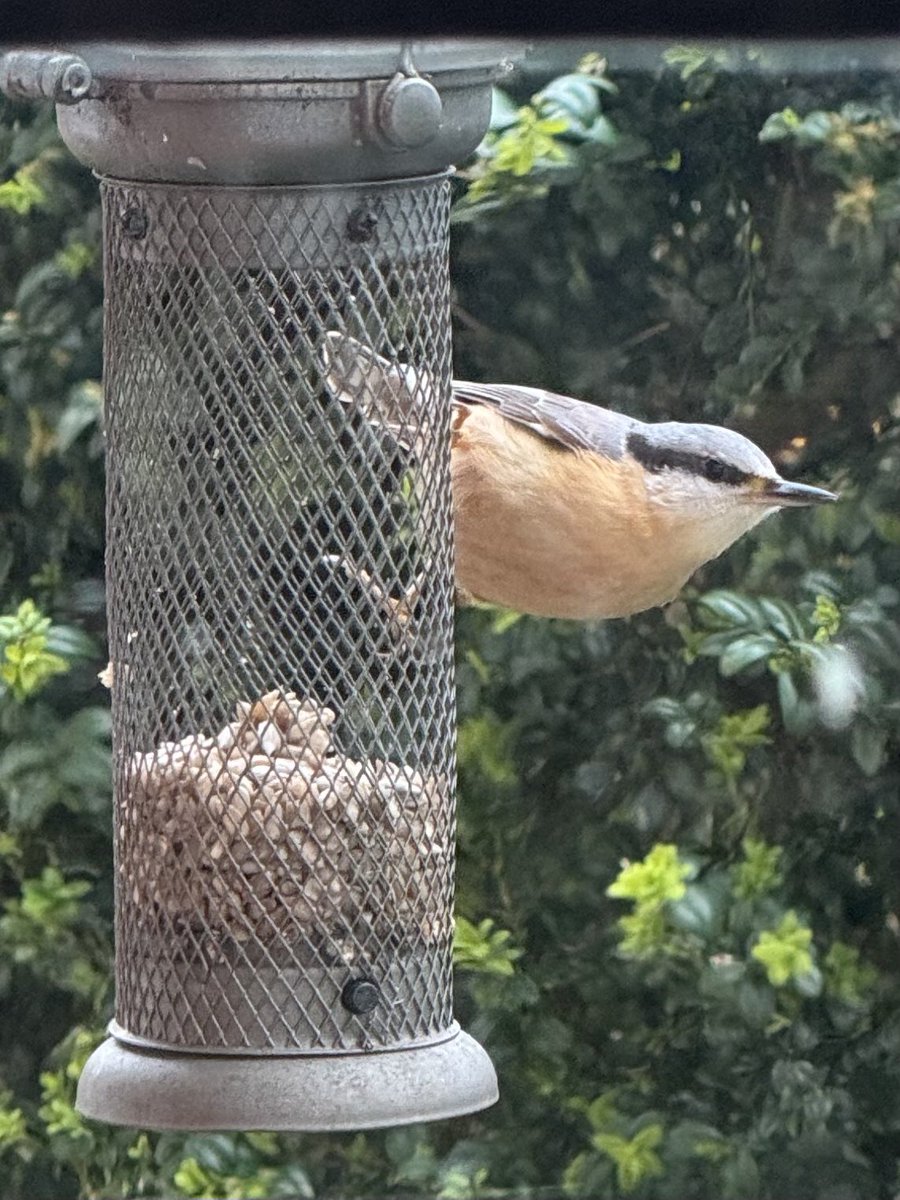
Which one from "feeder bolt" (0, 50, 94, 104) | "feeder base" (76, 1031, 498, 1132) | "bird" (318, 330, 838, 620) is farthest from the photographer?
"bird" (318, 330, 838, 620)

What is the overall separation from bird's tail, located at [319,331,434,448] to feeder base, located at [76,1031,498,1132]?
0.44 m

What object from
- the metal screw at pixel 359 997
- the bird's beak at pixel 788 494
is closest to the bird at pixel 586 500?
the bird's beak at pixel 788 494

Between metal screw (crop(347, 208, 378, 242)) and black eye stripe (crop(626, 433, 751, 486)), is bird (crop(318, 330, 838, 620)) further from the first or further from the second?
metal screw (crop(347, 208, 378, 242))

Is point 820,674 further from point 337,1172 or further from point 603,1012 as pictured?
point 337,1172

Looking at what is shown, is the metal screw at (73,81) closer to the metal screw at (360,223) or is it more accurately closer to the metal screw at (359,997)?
the metal screw at (360,223)

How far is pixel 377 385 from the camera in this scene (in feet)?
4.86

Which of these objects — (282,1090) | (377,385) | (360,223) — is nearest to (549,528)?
(377,385)

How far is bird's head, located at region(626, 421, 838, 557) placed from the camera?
1830 millimetres

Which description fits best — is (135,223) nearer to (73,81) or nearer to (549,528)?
(73,81)

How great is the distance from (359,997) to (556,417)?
69 cm

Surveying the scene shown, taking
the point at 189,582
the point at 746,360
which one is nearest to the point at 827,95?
the point at 746,360

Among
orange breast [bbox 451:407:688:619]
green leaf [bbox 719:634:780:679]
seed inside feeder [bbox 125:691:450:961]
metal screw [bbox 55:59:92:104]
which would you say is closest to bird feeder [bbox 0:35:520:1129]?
seed inside feeder [bbox 125:691:450:961]

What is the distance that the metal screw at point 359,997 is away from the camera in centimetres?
145

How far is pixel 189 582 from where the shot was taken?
4.89ft
